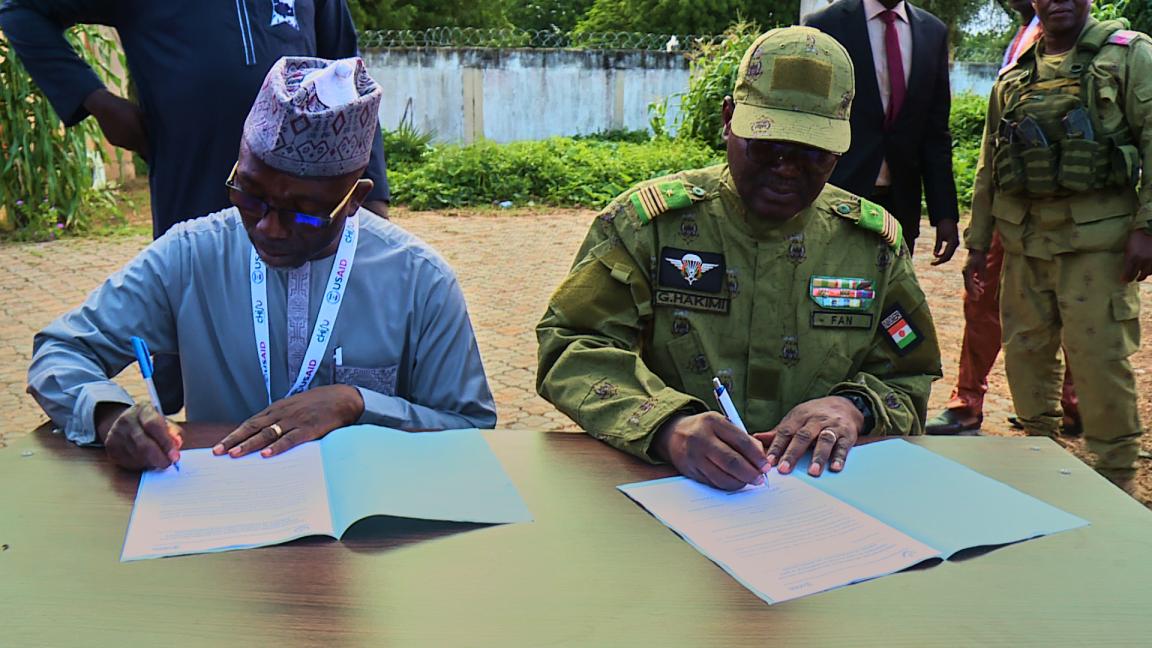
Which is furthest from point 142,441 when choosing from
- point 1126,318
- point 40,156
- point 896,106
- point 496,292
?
point 40,156

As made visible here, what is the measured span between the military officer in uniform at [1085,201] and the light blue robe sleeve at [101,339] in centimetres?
270

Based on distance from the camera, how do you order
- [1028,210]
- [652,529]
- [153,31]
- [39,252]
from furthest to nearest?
[39,252] < [1028,210] < [153,31] < [652,529]

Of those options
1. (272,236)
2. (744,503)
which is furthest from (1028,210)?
(272,236)

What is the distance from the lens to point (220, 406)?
192 centimetres

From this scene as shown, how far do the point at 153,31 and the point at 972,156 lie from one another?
9.48 metres

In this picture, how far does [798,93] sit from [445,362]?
33.5 inches

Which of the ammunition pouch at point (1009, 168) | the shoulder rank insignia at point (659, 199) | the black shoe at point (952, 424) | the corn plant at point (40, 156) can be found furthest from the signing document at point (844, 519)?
the corn plant at point (40, 156)

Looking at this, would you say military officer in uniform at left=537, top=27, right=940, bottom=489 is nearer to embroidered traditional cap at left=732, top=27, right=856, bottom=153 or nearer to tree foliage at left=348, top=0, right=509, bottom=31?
embroidered traditional cap at left=732, top=27, right=856, bottom=153

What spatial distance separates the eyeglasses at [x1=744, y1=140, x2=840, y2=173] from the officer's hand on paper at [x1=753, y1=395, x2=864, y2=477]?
45cm

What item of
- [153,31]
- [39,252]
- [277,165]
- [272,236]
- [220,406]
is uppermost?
[153,31]

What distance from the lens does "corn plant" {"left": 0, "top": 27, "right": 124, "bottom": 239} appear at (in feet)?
23.2

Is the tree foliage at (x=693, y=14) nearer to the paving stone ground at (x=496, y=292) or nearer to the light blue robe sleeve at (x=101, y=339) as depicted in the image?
the paving stone ground at (x=496, y=292)

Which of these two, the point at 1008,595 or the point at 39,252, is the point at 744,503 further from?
the point at 39,252

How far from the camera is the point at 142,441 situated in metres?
1.51
